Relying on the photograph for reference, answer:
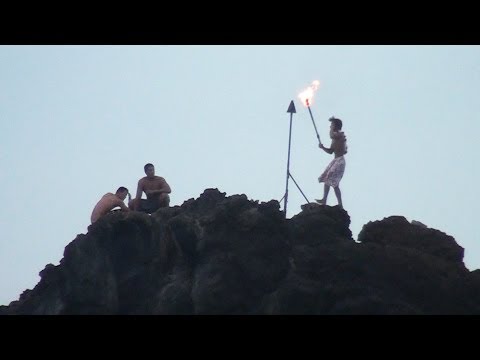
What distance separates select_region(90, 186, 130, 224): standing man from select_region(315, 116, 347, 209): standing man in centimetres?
482

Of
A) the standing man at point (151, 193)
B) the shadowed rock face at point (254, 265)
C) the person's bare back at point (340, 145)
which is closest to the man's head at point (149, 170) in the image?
the standing man at point (151, 193)

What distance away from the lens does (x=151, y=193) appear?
22375mm

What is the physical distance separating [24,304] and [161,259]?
12.6 ft

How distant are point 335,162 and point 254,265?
317cm

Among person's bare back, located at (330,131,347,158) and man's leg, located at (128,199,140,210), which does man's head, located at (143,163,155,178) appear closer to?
man's leg, located at (128,199,140,210)

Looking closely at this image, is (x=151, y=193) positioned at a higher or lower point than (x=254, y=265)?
higher

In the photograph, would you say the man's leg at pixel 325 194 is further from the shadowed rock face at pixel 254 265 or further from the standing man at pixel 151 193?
the standing man at pixel 151 193

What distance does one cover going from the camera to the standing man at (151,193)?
22156mm

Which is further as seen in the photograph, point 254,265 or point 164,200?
point 164,200

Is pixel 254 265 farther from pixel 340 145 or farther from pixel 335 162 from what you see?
pixel 340 145

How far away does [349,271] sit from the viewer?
20.5m

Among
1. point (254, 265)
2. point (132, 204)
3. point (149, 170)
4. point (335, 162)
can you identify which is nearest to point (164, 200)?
point (132, 204)
